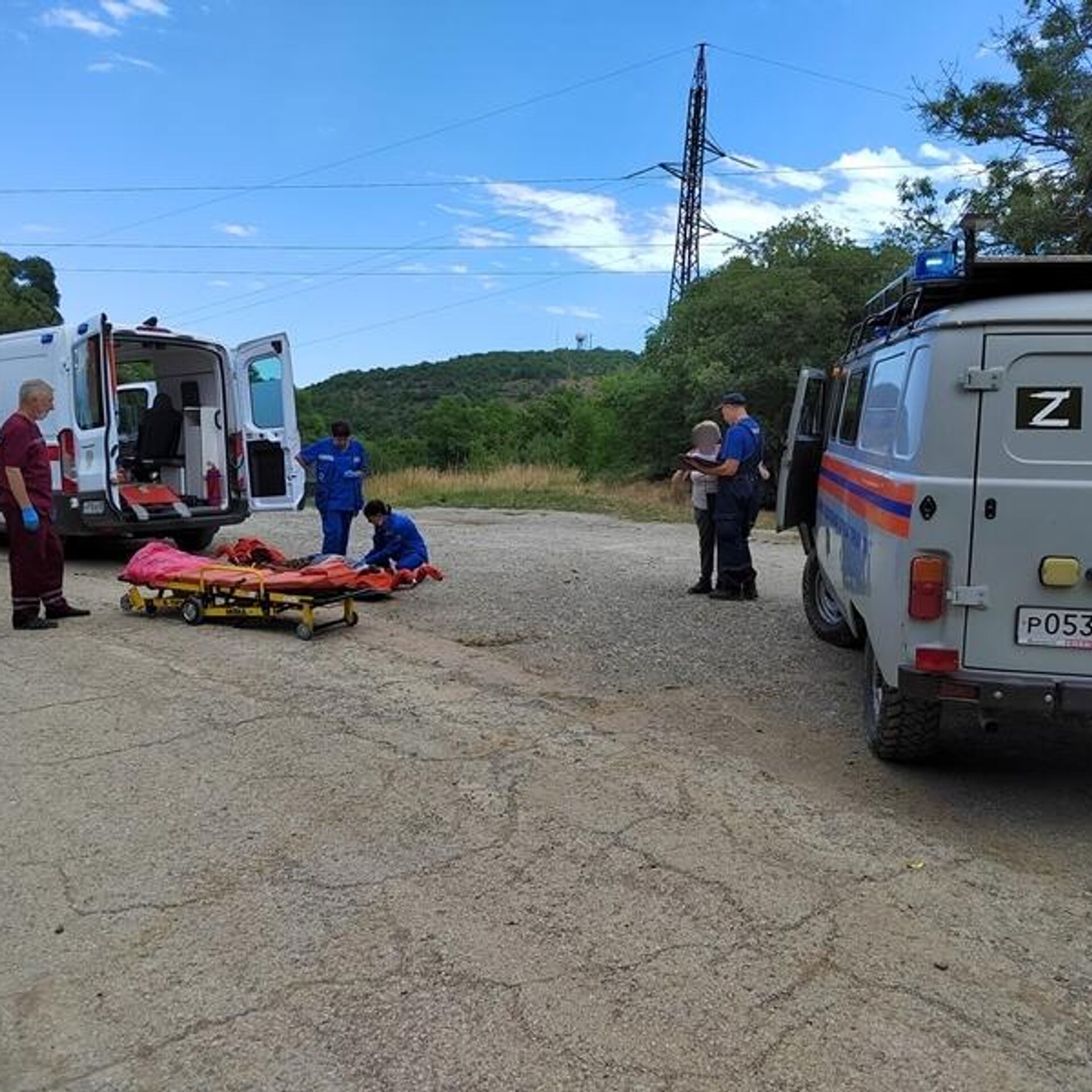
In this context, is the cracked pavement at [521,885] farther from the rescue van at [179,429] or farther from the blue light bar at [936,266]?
the rescue van at [179,429]

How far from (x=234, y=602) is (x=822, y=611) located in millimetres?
4417

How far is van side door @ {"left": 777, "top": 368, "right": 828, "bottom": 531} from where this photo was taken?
791 cm

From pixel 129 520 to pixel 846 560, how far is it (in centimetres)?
757

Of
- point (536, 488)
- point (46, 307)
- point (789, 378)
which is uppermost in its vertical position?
point (46, 307)

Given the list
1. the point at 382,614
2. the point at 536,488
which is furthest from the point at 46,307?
the point at 382,614

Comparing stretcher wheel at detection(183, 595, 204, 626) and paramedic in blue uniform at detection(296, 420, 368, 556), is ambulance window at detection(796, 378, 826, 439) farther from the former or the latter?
stretcher wheel at detection(183, 595, 204, 626)

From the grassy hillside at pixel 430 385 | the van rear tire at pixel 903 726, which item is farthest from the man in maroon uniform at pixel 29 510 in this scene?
the grassy hillside at pixel 430 385

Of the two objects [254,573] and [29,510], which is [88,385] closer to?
[29,510]

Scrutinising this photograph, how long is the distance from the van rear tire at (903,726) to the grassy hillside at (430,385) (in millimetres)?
42795

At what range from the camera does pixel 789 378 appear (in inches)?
914

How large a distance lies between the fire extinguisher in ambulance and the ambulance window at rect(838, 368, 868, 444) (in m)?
7.52

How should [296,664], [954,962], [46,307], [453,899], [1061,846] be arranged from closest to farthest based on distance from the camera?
[954,962] < [453,899] < [1061,846] < [296,664] < [46,307]

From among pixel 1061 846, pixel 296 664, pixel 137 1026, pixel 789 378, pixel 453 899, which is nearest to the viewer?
pixel 137 1026

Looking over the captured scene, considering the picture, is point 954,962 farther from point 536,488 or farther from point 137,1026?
point 536,488
